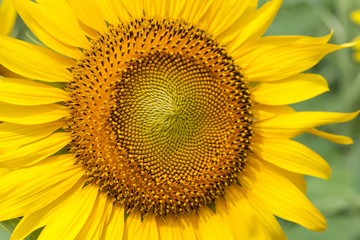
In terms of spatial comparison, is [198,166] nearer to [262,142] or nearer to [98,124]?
[262,142]

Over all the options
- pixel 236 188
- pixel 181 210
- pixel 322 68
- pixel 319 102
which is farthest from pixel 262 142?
pixel 322 68

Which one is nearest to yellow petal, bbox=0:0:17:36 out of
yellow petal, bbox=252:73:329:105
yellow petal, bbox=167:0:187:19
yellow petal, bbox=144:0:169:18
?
yellow petal, bbox=144:0:169:18

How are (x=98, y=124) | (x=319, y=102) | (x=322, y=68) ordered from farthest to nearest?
1. (x=322, y=68)
2. (x=319, y=102)
3. (x=98, y=124)

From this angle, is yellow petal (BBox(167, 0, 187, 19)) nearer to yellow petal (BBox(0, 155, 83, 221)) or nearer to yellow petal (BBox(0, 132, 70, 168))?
yellow petal (BBox(0, 132, 70, 168))

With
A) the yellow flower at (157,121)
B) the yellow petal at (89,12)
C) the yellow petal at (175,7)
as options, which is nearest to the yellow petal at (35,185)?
the yellow flower at (157,121)

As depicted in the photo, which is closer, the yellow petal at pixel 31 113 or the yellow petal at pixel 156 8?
the yellow petal at pixel 31 113

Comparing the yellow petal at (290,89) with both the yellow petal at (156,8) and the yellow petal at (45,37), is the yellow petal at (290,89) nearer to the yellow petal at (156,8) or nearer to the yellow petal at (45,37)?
the yellow petal at (156,8)

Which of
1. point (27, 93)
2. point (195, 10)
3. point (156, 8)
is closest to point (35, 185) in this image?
point (27, 93)
